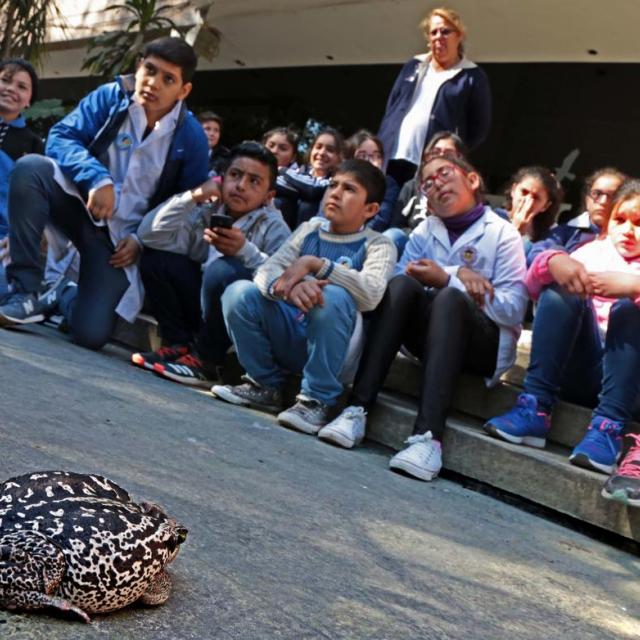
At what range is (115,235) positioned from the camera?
5.49 m

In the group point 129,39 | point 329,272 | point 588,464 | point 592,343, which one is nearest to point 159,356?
point 329,272

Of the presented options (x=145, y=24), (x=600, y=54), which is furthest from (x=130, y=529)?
(x=145, y=24)

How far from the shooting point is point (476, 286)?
4.32 meters

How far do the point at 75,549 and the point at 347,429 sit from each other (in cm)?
244

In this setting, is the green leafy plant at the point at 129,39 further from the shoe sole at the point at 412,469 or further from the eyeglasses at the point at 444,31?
the shoe sole at the point at 412,469

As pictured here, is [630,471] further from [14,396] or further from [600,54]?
→ [600,54]

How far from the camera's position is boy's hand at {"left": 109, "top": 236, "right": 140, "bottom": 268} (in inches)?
213

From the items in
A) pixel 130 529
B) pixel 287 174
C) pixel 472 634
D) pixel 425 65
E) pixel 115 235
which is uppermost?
pixel 425 65

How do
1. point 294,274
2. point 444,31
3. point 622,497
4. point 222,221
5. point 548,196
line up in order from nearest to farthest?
point 622,497, point 294,274, point 222,221, point 548,196, point 444,31

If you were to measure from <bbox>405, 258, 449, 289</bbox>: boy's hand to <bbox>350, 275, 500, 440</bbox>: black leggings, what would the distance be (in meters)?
0.04

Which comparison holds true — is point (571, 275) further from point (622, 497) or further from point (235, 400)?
point (235, 400)

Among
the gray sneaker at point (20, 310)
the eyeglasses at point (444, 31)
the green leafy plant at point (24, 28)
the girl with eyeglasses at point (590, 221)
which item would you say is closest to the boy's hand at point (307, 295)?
the girl with eyeglasses at point (590, 221)

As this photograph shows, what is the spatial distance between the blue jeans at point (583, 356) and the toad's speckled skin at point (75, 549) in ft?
7.71

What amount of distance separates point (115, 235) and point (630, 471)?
3209 millimetres
